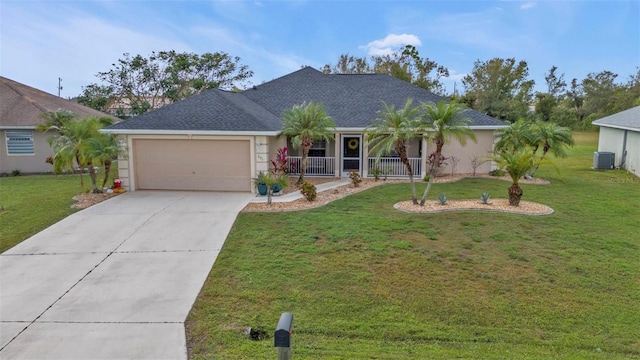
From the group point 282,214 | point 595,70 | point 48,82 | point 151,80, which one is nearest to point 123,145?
point 282,214

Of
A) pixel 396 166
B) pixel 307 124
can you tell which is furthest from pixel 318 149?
pixel 307 124

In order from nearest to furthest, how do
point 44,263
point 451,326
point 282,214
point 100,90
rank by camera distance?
point 451,326, point 44,263, point 282,214, point 100,90

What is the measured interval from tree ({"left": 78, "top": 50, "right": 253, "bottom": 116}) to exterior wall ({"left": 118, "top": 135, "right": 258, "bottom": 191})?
2273 cm

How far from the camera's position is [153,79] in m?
36.3

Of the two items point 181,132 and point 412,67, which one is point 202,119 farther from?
point 412,67

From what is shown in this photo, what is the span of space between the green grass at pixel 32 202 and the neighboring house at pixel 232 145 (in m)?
2.48

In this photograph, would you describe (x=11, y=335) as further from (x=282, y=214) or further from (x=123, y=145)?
(x=123, y=145)

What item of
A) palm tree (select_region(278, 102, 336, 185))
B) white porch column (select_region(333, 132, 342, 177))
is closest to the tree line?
white porch column (select_region(333, 132, 342, 177))

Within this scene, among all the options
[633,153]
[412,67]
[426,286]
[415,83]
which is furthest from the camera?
[412,67]

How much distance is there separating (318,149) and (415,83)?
82.3ft

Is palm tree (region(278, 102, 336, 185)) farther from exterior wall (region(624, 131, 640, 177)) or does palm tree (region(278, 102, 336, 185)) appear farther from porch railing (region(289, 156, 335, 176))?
exterior wall (region(624, 131, 640, 177))

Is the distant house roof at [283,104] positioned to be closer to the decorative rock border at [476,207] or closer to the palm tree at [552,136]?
the palm tree at [552,136]

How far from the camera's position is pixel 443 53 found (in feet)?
132

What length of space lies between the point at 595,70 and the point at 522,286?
5682 centimetres
